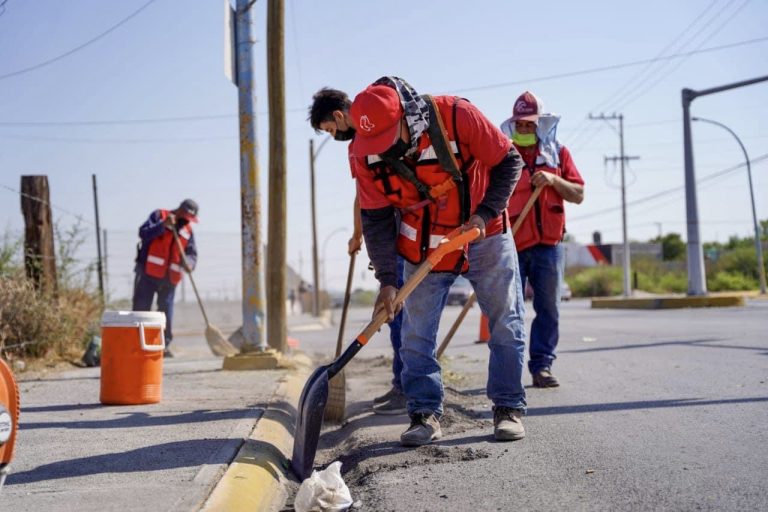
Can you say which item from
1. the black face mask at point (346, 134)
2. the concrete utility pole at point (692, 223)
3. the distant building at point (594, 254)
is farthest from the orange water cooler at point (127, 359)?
the distant building at point (594, 254)

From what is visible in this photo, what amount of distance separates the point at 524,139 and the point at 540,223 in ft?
2.00

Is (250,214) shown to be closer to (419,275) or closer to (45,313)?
(45,313)

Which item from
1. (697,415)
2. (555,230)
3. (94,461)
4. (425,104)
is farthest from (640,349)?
(94,461)

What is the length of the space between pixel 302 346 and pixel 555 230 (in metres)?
9.62

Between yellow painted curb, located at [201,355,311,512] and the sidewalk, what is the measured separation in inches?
2.2

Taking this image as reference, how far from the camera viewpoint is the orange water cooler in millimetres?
6426

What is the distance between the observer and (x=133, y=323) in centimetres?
643

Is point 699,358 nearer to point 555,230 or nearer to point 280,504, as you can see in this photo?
point 555,230

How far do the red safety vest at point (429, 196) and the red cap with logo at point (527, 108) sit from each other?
2070 mm

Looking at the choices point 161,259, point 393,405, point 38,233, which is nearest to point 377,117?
point 393,405

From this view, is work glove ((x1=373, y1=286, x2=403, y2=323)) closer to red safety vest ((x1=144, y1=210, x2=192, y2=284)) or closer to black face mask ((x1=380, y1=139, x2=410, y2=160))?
black face mask ((x1=380, y1=139, x2=410, y2=160))

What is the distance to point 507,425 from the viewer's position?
4.64m

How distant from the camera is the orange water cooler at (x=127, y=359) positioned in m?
6.43

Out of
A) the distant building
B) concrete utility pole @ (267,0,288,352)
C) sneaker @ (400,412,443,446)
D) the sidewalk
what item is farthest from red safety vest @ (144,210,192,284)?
the distant building
